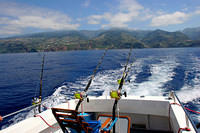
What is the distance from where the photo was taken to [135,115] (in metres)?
4.26

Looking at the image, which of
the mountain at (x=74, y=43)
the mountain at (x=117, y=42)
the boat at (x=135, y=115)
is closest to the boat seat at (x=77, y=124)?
the boat at (x=135, y=115)

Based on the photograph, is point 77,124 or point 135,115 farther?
point 135,115

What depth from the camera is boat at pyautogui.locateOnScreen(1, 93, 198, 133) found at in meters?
3.21

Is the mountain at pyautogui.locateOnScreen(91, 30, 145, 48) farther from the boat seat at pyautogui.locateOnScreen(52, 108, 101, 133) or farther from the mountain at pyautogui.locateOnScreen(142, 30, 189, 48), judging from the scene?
the mountain at pyautogui.locateOnScreen(142, 30, 189, 48)

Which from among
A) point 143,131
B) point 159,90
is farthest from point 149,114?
point 159,90

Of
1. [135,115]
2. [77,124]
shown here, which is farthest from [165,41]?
[77,124]

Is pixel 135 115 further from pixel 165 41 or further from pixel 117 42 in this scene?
pixel 165 41

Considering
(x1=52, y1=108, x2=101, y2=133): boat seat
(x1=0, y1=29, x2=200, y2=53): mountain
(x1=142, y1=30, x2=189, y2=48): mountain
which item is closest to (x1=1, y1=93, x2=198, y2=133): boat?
(x1=52, y1=108, x2=101, y2=133): boat seat

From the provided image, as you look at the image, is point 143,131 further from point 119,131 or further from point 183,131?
point 183,131

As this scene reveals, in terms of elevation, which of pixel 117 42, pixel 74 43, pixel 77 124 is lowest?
pixel 77 124

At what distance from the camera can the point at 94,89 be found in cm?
1030

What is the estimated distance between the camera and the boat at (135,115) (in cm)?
321

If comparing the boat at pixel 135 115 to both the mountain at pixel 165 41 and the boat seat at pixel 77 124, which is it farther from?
the mountain at pixel 165 41

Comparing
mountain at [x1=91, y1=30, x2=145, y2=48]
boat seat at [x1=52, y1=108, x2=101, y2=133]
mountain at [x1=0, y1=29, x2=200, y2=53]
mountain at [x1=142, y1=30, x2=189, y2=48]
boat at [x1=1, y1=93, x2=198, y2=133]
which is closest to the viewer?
boat seat at [x1=52, y1=108, x2=101, y2=133]
